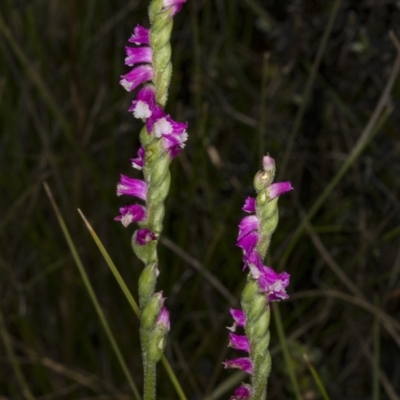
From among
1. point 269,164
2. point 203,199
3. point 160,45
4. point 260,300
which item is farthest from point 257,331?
point 203,199

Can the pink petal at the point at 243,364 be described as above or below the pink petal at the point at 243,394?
above

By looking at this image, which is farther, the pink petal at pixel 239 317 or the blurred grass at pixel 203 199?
the blurred grass at pixel 203 199

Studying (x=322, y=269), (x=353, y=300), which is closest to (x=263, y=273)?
(x=353, y=300)

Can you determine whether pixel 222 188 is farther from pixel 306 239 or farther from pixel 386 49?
pixel 386 49

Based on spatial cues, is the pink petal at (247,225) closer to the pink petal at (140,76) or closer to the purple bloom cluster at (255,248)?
the purple bloom cluster at (255,248)

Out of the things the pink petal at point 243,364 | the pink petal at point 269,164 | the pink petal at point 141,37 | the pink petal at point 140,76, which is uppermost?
the pink petal at point 141,37

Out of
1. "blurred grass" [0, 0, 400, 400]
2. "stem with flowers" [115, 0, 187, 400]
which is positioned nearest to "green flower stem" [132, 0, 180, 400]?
"stem with flowers" [115, 0, 187, 400]

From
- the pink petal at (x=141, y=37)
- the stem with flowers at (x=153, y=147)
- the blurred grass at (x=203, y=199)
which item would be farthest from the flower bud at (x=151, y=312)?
the blurred grass at (x=203, y=199)
